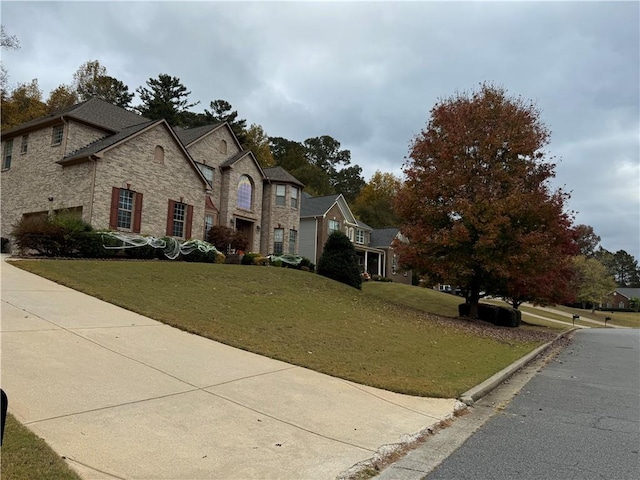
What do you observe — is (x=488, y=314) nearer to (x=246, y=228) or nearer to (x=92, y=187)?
(x=246, y=228)

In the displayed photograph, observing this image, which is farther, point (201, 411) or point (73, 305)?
point (73, 305)

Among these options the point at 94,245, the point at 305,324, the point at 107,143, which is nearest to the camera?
the point at 305,324

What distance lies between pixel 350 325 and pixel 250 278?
690 centimetres

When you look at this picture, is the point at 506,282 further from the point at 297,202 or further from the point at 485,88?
the point at 297,202

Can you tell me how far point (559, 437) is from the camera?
556 cm

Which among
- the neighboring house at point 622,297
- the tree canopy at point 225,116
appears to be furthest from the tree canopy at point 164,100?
the neighboring house at point 622,297

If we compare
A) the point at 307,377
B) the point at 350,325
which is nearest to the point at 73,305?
the point at 307,377

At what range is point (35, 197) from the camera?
917 inches

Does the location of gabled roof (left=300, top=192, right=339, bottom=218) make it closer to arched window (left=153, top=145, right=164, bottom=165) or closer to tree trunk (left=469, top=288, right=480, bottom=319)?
arched window (left=153, top=145, right=164, bottom=165)

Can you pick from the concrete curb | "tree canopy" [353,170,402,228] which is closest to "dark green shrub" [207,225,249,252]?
the concrete curb

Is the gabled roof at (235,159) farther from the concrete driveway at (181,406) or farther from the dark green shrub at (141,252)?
the concrete driveway at (181,406)

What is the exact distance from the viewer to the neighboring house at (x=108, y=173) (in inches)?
830

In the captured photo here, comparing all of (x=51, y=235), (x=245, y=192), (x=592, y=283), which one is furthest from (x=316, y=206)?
(x=592, y=283)

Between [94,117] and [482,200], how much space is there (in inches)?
Result: 765
